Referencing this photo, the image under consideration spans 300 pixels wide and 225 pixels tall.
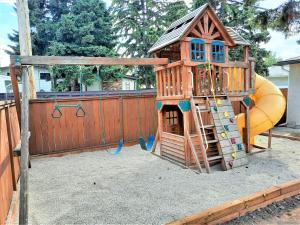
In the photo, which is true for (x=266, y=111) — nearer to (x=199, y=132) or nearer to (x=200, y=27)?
(x=199, y=132)

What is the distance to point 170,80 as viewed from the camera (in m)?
5.00

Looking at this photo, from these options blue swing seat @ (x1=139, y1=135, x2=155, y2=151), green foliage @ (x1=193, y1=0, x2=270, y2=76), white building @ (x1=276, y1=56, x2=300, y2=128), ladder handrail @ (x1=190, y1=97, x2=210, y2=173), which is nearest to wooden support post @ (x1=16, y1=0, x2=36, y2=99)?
blue swing seat @ (x1=139, y1=135, x2=155, y2=151)

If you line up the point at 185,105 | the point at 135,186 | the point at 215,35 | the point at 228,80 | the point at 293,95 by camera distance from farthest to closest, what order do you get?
the point at 293,95 → the point at 228,80 → the point at 215,35 → the point at 185,105 → the point at 135,186

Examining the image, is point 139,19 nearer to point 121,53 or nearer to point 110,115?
point 121,53

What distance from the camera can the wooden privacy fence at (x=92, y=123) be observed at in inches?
229

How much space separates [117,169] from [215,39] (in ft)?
11.9

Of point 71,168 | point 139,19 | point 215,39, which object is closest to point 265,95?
point 215,39

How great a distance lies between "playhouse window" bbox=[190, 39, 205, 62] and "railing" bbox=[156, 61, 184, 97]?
0.38m

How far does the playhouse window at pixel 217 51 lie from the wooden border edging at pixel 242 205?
2.77 metres

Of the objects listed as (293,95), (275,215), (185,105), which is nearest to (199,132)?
(185,105)

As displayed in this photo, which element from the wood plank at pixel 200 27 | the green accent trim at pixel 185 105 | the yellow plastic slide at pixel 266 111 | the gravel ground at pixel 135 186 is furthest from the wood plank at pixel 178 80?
the yellow plastic slide at pixel 266 111

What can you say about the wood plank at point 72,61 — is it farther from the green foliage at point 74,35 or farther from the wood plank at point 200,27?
the green foliage at point 74,35

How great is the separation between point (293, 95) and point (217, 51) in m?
5.61

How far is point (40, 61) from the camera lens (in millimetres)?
3609
